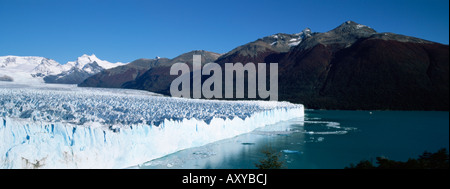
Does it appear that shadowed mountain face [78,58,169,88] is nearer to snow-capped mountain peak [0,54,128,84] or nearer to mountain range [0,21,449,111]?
mountain range [0,21,449,111]

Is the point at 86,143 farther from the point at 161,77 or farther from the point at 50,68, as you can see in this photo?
the point at 50,68

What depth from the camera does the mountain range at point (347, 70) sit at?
1048 cm

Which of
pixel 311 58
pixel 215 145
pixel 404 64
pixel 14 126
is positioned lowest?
pixel 215 145

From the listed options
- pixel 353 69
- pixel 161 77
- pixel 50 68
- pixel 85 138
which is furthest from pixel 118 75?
pixel 85 138

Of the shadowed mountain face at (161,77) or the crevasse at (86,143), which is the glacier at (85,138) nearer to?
the crevasse at (86,143)

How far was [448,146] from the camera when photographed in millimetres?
5590

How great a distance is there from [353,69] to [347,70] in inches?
152

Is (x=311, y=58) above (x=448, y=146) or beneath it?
above

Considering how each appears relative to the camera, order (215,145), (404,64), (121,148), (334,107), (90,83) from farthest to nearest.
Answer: (90,83) → (334,107) → (404,64) → (215,145) → (121,148)

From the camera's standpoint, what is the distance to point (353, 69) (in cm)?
2497

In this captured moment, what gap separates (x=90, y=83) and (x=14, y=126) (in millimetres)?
76627

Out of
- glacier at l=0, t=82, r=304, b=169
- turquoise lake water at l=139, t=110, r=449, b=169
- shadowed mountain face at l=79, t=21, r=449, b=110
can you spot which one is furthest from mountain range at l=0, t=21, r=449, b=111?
glacier at l=0, t=82, r=304, b=169
